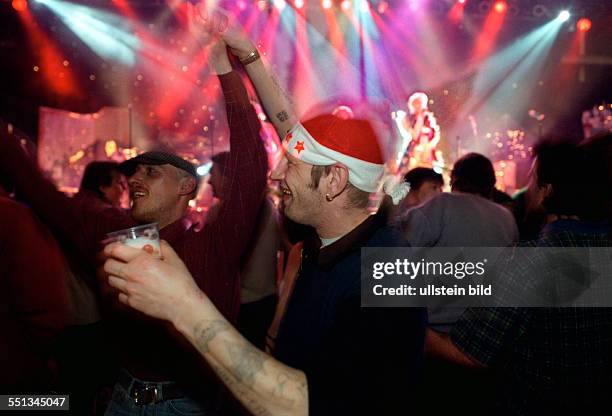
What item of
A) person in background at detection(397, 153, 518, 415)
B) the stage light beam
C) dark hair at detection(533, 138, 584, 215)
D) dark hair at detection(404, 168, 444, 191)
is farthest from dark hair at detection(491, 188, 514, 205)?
the stage light beam

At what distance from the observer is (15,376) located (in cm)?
297

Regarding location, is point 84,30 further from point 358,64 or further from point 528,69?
point 528,69

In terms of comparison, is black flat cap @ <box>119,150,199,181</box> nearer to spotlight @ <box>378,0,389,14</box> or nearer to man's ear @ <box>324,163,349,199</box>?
man's ear @ <box>324,163,349,199</box>

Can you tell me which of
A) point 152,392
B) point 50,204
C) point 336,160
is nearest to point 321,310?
point 336,160

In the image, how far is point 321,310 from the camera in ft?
5.69

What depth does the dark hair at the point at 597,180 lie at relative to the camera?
7.76ft

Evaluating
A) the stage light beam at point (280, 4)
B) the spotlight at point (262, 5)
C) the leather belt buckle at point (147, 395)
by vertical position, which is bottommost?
the leather belt buckle at point (147, 395)

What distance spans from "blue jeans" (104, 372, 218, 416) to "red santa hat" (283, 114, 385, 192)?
50.2 inches

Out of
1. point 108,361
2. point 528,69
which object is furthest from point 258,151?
point 528,69

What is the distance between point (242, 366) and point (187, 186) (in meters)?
1.82

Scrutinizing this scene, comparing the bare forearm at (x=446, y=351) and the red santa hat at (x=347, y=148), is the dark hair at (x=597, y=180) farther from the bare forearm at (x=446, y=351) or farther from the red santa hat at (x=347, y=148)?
the red santa hat at (x=347, y=148)

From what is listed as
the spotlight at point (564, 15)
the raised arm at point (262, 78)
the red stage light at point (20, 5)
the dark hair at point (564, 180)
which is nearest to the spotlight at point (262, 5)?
the red stage light at point (20, 5)

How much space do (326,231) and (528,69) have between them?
45.5 feet

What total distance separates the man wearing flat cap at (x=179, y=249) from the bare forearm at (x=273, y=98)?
0.21 metres
